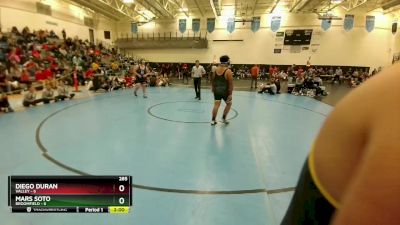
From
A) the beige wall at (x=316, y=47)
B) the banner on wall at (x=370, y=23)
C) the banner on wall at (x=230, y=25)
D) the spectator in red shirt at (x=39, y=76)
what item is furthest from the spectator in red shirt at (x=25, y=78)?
the banner on wall at (x=370, y=23)

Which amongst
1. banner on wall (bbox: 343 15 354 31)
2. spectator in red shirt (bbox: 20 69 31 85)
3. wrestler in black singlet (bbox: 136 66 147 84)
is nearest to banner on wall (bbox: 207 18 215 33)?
banner on wall (bbox: 343 15 354 31)

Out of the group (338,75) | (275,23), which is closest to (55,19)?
(275,23)

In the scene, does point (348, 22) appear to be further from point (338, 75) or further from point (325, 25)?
point (338, 75)

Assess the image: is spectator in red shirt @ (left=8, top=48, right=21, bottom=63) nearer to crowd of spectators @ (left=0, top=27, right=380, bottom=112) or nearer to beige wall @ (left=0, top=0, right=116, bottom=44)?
crowd of spectators @ (left=0, top=27, right=380, bottom=112)

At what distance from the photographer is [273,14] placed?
22875 millimetres

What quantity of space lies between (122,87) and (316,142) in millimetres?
14309

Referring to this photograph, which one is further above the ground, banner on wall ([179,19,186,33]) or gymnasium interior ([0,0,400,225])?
banner on wall ([179,19,186,33])

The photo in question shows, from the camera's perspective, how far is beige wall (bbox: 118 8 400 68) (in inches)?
853

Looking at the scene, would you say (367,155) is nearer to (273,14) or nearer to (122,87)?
(122,87)

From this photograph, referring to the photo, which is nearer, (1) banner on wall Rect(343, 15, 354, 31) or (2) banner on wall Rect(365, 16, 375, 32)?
(2) banner on wall Rect(365, 16, 375, 32)

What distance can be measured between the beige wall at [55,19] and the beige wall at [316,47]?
6.45 metres
